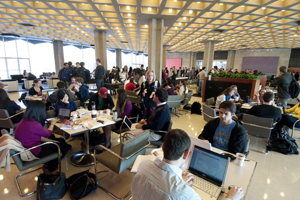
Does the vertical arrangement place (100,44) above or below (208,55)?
above

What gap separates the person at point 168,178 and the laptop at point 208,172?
0.13 meters

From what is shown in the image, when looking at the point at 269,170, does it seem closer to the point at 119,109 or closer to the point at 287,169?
the point at 287,169

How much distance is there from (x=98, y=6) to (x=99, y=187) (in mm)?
6596

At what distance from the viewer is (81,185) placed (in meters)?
2.17

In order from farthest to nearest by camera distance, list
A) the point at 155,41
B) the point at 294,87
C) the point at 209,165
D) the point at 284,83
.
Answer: the point at 155,41
the point at 294,87
the point at 284,83
the point at 209,165

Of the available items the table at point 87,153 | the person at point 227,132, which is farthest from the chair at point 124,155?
the person at point 227,132

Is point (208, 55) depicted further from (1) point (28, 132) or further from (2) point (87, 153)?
(1) point (28, 132)

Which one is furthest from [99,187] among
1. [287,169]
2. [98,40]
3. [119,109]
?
[98,40]

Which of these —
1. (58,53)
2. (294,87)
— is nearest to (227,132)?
(294,87)

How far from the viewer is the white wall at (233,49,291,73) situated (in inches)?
762

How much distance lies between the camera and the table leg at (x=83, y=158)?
9.47 ft

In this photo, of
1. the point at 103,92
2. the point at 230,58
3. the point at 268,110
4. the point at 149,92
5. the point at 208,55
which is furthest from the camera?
the point at 230,58

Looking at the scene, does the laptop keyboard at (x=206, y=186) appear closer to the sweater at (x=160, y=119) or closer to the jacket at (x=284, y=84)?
the sweater at (x=160, y=119)

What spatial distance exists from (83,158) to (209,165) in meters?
2.50
